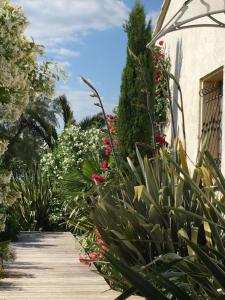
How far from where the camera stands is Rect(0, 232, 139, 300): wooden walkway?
5.64 meters

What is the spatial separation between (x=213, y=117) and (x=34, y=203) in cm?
688

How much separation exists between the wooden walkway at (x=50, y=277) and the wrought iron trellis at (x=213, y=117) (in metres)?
2.21

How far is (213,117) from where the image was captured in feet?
25.9

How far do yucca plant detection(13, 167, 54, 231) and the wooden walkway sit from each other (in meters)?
3.66

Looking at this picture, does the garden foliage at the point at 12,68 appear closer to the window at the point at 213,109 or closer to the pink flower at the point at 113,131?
the window at the point at 213,109

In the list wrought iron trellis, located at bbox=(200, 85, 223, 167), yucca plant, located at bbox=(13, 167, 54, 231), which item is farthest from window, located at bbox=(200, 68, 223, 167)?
yucca plant, located at bbox=(13, 167, 54, 231)

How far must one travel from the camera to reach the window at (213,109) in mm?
7676

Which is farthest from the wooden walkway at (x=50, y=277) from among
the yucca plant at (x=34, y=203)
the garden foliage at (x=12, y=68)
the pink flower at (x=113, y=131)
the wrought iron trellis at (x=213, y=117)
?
the yucca plant at (x=34, y=203)

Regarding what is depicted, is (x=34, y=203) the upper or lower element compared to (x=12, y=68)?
lower

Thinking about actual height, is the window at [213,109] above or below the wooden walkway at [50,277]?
above

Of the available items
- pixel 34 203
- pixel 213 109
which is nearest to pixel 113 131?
pixel 213 109

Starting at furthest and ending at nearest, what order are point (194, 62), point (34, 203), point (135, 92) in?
point (34, 203), point (135, 92), point (194, 62)

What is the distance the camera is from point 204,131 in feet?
27.0

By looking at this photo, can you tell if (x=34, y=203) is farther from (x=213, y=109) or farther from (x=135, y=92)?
(x=213, y=109)
